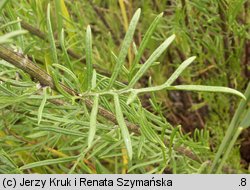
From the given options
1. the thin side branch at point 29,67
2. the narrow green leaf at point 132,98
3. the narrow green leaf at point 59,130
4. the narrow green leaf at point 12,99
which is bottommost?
the narrow green leaf at point 59,130

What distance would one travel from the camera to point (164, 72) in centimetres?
112

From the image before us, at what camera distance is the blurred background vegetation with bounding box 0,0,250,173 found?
708mm

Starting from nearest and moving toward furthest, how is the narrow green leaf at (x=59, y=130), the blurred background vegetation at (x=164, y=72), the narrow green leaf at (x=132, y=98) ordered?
the narrow green leaf at (x=132, y=98) → the narrow green leaf at (x=59, y=130) → the blurred background vegetation at (x=164, y=72)

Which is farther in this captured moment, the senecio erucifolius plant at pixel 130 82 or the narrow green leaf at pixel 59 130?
the narrow green leaf at pixel 59 130

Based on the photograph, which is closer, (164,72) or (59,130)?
(59,130)

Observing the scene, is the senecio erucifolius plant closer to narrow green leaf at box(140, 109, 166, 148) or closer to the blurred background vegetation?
narrow green leaf at box(140, 109, 166, 148)

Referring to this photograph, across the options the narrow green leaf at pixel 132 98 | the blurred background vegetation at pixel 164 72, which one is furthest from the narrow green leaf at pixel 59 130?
the narrow green leaf at pixel 132 98

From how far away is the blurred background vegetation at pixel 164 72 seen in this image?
71 cm

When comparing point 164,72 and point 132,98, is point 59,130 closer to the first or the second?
point 132,98

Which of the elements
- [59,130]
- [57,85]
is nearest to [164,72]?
[59,130]

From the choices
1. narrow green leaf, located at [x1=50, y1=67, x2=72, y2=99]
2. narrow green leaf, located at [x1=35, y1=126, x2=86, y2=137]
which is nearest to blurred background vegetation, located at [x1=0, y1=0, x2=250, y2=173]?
narrow green leaf, located at [x1=35, y1=126, x2=86, y2=137]

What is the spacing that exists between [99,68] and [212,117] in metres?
0.33

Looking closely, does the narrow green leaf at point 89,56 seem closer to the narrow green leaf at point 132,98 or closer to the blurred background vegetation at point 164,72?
the narrow green leaf at point 132,98
